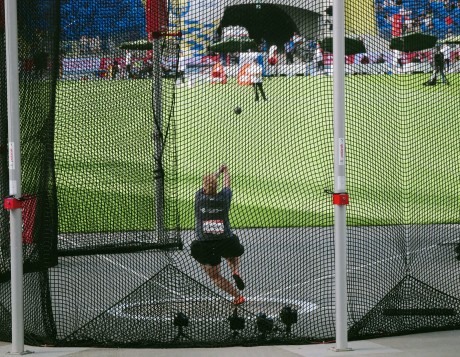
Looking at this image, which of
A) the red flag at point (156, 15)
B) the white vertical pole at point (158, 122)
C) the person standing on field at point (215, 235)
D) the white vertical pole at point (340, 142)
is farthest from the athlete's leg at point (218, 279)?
the red flag at point (156, 15)

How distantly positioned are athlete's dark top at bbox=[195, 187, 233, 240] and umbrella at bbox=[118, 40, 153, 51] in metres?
1.69

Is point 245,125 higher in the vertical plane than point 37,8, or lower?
lower

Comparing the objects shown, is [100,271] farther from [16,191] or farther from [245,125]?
[16,191]

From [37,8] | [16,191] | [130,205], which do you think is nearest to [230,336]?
[16,191]

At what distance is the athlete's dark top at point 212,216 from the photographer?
26.9 feet

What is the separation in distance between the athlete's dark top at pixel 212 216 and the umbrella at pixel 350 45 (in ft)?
5.33

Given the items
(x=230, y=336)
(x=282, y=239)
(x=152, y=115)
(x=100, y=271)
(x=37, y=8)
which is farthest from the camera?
(x=282, y=239)

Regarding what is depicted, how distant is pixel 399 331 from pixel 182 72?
→ 3.62m

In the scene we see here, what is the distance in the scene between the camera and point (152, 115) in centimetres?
872

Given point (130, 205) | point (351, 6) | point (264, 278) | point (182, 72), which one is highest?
point (351, 6)

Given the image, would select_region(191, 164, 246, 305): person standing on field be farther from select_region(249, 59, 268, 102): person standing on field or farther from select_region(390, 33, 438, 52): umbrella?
select_region(390, 33, 438, 52): umbrella

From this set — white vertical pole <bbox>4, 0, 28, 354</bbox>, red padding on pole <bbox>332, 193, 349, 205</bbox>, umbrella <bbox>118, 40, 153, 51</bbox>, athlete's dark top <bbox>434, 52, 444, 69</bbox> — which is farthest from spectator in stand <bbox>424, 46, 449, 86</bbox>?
white vertical pole <bbox>4, 0, 28, 354</bbox>

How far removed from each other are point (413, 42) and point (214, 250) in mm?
3227

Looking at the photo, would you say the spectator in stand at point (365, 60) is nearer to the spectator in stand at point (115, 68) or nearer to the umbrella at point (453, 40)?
the umbrella at point (453, 40)
